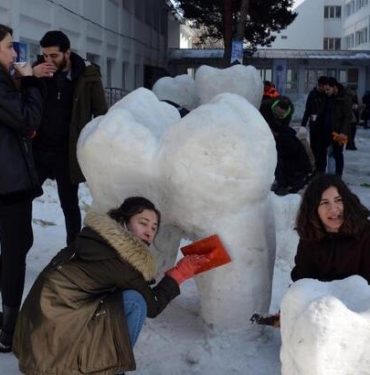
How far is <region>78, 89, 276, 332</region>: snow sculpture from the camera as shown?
3119 mm

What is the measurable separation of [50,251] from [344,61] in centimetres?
2809

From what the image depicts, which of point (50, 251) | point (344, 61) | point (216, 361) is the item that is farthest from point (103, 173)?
point (344, 61)

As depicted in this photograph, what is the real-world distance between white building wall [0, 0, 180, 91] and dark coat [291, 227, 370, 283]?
9.65m

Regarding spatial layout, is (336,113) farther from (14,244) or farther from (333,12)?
(333,12)

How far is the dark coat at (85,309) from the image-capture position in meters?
2.64

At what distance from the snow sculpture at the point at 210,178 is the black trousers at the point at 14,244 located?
0.42m

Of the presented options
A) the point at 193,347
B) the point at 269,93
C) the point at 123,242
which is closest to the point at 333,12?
the point at 269,93

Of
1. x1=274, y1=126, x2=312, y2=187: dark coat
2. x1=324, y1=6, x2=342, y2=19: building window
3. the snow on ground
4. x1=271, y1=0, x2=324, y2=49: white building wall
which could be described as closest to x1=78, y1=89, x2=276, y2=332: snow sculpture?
the snow on ground

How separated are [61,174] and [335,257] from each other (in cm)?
181

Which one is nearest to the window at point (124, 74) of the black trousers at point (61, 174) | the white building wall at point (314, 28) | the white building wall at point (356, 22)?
the black trousers at point (61, 174)

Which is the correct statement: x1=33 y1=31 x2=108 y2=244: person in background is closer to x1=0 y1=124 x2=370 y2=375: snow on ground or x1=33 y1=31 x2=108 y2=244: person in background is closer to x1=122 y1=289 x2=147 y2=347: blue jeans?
x1=0 y1=124 x2=370 y2=375: snow on ground

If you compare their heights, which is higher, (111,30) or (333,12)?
(333,12)

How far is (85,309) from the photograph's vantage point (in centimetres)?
264

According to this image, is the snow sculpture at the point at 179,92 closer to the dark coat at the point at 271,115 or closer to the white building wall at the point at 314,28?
the dark coat at the point at 271,115
